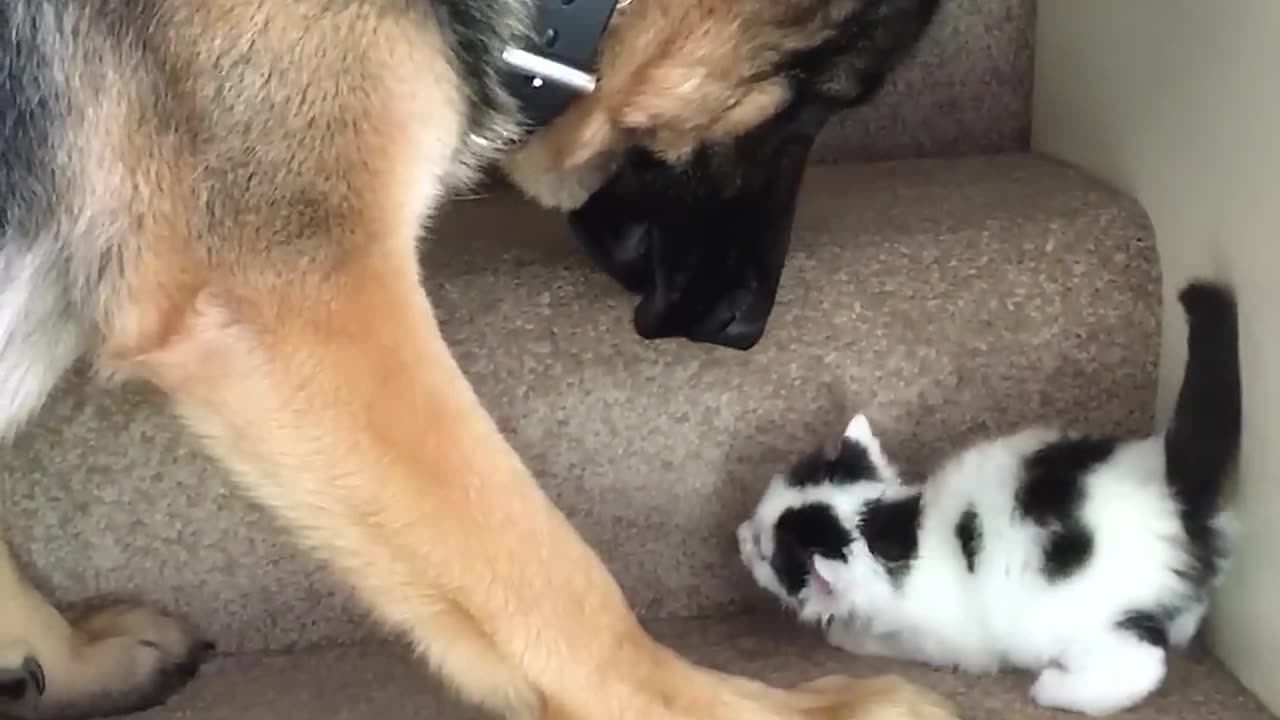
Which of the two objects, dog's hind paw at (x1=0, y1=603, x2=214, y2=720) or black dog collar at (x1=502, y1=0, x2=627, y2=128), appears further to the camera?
dog's hind paw at (x1=0, y1=603, x2=214, y2=720)

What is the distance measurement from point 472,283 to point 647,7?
0.32 m

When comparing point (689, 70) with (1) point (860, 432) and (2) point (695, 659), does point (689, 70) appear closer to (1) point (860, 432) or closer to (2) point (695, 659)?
(1) point (860, 432)

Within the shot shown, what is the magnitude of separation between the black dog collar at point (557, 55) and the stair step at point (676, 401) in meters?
0.25

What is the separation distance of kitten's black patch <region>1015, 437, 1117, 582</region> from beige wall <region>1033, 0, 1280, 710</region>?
0.40 ft

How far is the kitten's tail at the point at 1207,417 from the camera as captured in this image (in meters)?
1.21

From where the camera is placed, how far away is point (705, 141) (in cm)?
122

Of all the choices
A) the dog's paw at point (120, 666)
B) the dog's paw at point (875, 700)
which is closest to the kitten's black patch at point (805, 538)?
the dog's paw at point (875, 700)

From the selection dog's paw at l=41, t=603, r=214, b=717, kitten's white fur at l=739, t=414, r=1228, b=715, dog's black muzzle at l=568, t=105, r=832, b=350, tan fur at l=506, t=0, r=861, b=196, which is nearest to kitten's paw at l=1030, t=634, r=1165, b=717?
kitten's white fur at l=739, t=414, r=1228, b=715

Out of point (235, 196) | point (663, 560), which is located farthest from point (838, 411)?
point (235, 196)

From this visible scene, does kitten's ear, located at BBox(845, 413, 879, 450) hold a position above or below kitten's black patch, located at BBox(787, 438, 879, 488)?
above

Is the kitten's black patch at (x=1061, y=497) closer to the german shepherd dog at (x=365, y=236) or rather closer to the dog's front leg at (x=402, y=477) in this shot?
the german shepherd dog at (x=365, y=236)

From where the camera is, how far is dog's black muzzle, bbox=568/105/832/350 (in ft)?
4.05

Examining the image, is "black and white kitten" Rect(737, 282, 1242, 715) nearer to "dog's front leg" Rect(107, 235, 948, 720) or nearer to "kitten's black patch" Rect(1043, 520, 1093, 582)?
"kitten's black patch" Rect(1043, 520, 1093, 582)

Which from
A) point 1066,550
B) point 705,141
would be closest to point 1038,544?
point 1066,550
